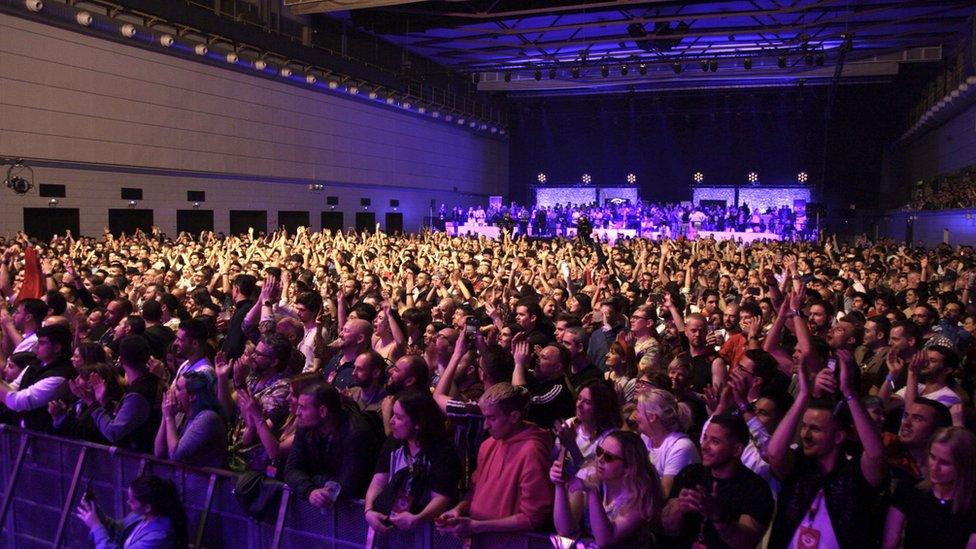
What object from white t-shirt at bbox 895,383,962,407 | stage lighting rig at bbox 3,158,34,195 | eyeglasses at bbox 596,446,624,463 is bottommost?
white t-shirt at bbox 895,383,962,407

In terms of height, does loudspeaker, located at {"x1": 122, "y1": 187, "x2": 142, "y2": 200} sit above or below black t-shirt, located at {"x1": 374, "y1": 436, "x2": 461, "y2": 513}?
above

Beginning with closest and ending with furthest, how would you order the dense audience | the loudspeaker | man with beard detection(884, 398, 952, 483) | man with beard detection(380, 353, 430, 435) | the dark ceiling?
man with beard detection(884, 398, 952, 483) < man with beard detection(380, 353, 430, 435) < the dense audience < the loudspeaker < the dark ceiling

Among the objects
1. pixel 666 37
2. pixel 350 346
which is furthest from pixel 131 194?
pixel 350 346

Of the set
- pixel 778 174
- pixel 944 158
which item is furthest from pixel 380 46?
pixel 944 158

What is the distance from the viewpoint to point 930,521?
112 inches

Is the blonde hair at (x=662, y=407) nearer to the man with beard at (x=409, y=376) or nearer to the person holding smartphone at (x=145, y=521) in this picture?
the man with beard at (x=409, y=376)

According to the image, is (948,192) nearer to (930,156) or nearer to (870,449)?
(930,156)

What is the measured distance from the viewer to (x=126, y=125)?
64.0 ft

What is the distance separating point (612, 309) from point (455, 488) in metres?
3.59

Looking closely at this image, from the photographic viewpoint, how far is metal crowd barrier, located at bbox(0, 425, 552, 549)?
3.66 m

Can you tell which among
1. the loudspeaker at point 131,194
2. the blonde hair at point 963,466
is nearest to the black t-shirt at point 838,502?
the blonde hair at point 963,466

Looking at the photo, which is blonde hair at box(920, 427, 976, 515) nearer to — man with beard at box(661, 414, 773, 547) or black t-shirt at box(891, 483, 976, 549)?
black t-shirt at box(891, 483, 976, 549)

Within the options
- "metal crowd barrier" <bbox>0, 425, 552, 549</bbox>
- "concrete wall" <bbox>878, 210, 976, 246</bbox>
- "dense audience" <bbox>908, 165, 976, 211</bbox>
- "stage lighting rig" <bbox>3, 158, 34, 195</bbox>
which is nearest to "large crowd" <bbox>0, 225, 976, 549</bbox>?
"metal crowd barrier" <bbox>0, 425, 552, 549</bbox>

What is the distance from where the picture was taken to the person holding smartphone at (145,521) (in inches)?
150
